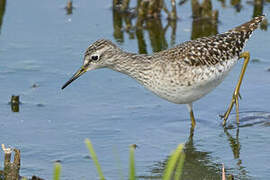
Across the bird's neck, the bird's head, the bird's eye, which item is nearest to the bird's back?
the bird's neck

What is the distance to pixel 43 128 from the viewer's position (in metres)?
7.11

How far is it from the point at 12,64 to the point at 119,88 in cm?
161

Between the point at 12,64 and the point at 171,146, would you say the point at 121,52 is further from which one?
the point at 12,64

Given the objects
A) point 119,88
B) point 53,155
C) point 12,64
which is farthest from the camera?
point 12,64

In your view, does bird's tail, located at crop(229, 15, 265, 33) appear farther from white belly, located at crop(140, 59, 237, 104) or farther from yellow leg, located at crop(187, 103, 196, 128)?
yellow leg, located at crop(187, 103, 196, 128)

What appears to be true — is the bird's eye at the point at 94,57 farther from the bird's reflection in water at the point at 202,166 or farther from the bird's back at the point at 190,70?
the bird's reflection in water at the point at 202,166

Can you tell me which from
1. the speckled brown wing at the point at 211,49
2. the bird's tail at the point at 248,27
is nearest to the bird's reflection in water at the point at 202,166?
the speckled brown wing at the point at 211,49

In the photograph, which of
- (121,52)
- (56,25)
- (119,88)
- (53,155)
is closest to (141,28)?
(56,25)

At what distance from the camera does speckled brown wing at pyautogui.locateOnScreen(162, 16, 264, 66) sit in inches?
276

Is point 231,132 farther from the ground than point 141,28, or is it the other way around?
point 141,28

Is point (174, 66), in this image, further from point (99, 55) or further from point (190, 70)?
point (99, 55)

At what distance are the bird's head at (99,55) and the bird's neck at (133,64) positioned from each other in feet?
0.23

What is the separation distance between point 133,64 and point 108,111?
33.4 inches

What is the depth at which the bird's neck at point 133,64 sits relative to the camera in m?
6.92
